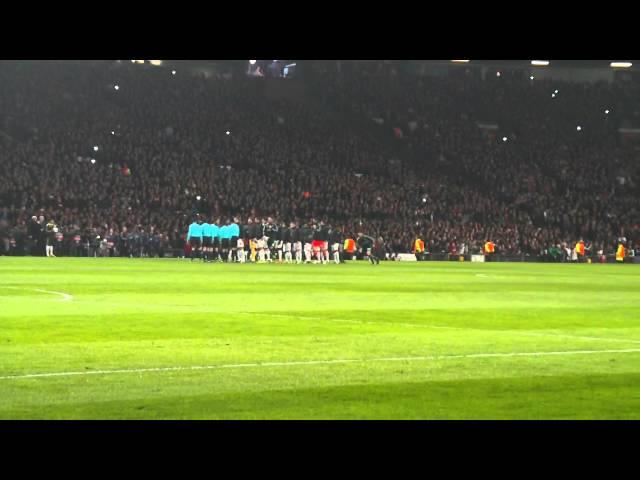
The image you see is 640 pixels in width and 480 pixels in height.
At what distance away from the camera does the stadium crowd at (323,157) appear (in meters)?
59.4

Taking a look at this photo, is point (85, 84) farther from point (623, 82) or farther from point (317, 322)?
point (317, 322)

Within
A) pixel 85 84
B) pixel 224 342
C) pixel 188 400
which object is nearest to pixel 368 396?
pixel 188 400

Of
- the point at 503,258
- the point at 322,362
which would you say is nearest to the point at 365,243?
the point at 503,258

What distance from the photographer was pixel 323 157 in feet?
238

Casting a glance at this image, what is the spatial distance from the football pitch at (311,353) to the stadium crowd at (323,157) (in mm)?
28001

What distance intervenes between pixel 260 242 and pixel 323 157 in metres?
21.7

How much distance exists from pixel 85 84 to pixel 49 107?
442 cm

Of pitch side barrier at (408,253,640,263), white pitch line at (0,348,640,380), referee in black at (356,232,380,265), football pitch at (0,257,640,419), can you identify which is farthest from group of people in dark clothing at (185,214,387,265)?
white pitch line at (0,348,640,380)

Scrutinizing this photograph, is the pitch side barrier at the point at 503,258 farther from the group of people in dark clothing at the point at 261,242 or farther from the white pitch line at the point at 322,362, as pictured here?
the white pitch line at the point at 322,362

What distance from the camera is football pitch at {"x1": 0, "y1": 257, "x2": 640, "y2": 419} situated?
472 inches

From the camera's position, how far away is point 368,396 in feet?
41.5

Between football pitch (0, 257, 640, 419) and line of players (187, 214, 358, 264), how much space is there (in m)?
19.8

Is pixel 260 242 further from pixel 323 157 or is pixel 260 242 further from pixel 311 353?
pixel 311 353

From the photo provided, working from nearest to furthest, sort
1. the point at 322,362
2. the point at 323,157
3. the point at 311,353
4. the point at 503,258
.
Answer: the point at 322,362
the point at 311,353
the point at 503,258
the point at 323,157
